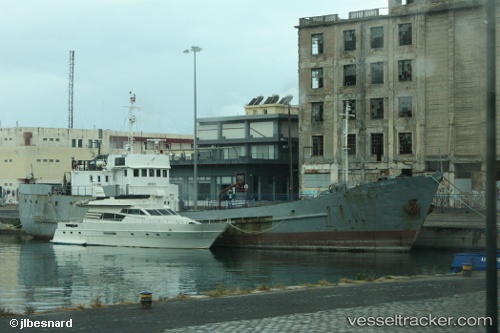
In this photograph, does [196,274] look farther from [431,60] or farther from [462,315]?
[431,60]

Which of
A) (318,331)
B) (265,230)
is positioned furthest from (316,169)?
(318,331)

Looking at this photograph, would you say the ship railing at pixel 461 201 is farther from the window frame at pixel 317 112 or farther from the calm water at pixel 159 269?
the window frame at pixel 317 112

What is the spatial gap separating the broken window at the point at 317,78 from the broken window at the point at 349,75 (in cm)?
239

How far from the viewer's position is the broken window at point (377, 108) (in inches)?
2443

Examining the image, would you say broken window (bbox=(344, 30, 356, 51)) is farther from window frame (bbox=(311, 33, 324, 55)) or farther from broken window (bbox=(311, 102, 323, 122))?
broken window (bbox=(311, 102, 323, 122))

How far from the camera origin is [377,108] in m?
62.4

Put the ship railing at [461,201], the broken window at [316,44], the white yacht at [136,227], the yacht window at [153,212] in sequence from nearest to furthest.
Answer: the ship railing at [461,201]
the white yacht at [136,227]
the yacht window at [153,212]
the broken window at [316,44]

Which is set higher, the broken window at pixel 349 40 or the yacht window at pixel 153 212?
the broken window at pixel 349 40

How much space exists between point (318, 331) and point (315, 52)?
178ft

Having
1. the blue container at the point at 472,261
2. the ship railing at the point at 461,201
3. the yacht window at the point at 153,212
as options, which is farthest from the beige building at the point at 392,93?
the blue container at the point at 472,261

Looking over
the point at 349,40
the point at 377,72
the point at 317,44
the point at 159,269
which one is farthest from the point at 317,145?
the point at 159,269

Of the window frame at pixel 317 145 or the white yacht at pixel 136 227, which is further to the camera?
the window frame at pixel 317 145

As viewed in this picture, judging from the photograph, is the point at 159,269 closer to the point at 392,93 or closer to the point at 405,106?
the point at 405,106

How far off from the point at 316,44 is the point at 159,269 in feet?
109
